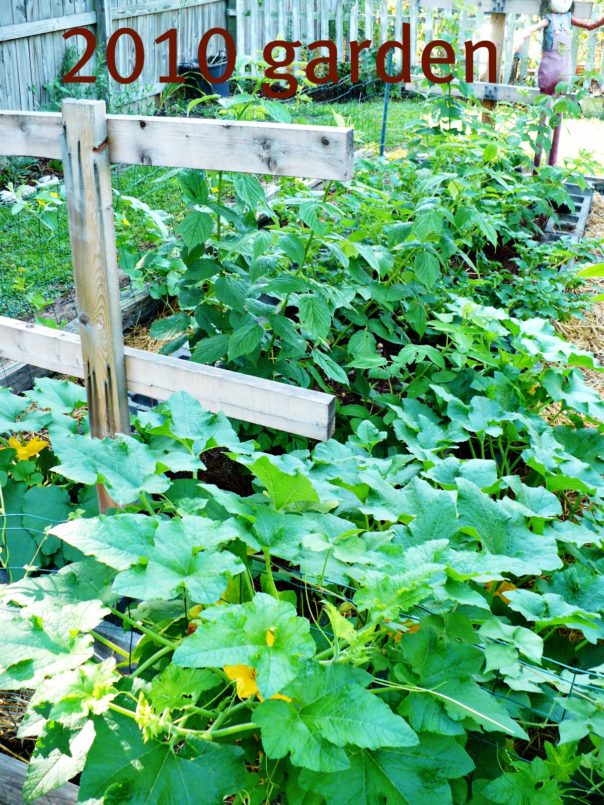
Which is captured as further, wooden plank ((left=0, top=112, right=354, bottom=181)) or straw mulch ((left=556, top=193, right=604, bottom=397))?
straw mulch ((left=556, top=193, right=604, bottom=397))

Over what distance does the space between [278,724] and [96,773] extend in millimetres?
351

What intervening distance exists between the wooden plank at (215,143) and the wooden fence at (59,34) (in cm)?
592

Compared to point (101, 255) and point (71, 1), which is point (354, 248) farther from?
point (71, 1)

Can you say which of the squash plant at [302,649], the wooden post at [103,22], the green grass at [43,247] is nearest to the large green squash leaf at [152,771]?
the squash plant at [302,649]

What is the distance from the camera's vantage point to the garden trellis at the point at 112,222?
2129 millimetres

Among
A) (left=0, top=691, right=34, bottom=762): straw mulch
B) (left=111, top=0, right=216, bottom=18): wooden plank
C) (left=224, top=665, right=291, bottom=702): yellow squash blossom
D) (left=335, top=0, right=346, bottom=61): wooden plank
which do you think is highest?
(left=111, top=0, right=216, bottom=18): wooden plank

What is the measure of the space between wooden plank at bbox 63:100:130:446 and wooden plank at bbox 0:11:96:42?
6056 mm

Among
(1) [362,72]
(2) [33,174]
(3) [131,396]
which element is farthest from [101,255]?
(1) [362,72]

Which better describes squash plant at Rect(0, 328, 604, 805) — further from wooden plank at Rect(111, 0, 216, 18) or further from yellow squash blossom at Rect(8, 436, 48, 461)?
wooden plank at Rect(111, 0, 216, 18)

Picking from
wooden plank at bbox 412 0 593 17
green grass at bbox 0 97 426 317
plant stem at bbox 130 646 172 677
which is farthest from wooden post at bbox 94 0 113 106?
plant stem at bbox 130 646 172 677

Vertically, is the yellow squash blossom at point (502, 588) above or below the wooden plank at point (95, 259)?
below

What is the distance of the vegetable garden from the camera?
4.52ft

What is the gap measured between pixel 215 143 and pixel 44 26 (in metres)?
6.88

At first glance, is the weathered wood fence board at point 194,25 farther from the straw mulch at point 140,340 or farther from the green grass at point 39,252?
the straw mulch at point 140,340
